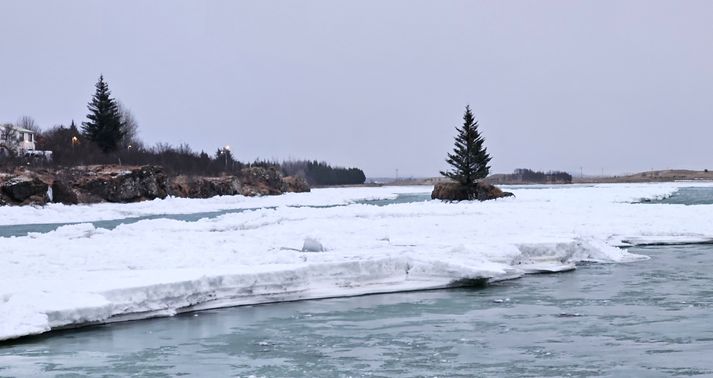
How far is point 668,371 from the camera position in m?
8.92

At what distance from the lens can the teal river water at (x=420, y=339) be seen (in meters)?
9.42

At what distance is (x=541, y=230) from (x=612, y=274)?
760cm

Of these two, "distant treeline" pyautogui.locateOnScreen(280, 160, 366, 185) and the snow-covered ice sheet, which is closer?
the snow-covered ice sheet

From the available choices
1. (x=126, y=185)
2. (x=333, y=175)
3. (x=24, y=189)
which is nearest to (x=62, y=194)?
(x=24, y=189)

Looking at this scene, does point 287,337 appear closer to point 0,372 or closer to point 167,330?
point 167,330

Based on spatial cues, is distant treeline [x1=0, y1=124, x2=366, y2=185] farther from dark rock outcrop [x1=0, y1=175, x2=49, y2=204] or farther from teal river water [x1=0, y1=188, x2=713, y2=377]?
teal river water [x1=0, y1=188, x2=713, y2=377]

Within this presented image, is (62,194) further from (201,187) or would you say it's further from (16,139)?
(16,139)

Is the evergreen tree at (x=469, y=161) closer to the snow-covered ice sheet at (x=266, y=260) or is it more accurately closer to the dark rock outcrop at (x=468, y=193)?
the dark rock outcrop at (x=468, y=193)

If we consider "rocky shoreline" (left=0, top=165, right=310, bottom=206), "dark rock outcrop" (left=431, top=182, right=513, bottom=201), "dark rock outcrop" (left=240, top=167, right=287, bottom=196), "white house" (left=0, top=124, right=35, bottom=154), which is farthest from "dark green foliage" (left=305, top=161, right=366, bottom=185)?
"dark rock outcrop" (left=431, top=182, right=513, bottom=201)

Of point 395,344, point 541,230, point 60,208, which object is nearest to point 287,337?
point 395,344

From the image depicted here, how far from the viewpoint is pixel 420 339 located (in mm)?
11109

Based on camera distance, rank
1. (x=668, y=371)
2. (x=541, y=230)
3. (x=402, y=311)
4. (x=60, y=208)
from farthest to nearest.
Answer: (x=60, y=208)
(x=541, y=230)
(x=402, y=311)
(x=668, y=371)

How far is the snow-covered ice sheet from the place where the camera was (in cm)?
1289

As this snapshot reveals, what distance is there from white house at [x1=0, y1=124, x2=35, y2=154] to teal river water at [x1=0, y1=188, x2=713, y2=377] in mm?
57571
